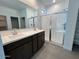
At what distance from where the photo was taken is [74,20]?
2.26 m

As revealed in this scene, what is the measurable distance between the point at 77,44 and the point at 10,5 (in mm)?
3688

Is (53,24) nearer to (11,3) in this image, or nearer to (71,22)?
(71,22)

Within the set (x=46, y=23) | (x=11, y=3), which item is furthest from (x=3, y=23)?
(x=46, y=23)

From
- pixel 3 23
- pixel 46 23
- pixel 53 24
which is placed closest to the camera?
pixel 3 23

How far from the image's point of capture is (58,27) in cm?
321

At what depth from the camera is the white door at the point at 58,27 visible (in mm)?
2988

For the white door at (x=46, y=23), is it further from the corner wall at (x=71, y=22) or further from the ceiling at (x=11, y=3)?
the ceiling at (x=11, y=3)

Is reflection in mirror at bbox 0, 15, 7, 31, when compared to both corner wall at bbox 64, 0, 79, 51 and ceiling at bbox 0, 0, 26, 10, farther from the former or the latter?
Answer: corner wall at bbox 64, 0, 79, 51

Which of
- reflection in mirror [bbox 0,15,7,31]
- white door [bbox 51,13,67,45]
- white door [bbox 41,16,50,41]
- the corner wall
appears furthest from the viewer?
white door [bbox 41,16,50,41]

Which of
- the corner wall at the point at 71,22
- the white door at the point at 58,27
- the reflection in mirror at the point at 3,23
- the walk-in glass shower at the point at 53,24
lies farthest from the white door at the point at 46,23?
the reflection in mirror at the point at 3,23

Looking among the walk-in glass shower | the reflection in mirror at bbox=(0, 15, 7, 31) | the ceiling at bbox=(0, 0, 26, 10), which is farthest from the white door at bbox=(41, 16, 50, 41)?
the reflection in mirror at bbox=(0, 15, 7, 31)

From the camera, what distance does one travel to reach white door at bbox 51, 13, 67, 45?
2988mm

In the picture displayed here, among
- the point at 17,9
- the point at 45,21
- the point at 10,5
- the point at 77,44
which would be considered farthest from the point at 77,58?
the point at 10,5

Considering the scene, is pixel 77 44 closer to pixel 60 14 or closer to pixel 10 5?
pixel 60 14
